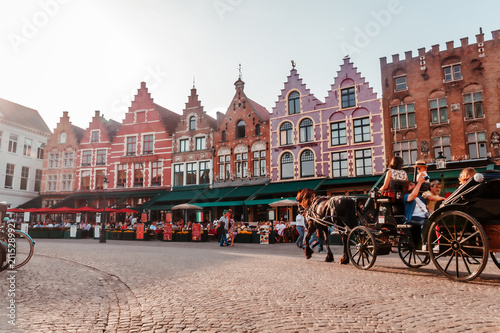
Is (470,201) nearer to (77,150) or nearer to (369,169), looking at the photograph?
(369,169)

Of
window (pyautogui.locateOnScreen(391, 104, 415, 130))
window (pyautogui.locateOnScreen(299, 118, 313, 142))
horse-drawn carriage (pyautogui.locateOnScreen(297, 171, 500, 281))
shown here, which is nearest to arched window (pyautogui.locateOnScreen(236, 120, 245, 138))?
window (pyautogui.locateOnScreen(299, 118, 313, 142))

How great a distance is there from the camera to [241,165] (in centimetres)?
3100

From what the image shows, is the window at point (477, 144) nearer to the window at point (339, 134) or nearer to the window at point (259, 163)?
the window at point (339, 134)

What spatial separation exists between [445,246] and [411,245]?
93cm

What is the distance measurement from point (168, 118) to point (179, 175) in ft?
25.3

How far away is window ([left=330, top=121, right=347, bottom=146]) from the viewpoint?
27.3 m

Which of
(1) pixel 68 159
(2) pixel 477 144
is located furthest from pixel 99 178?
(2) pixel 477 144

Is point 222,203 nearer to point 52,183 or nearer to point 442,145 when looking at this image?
point 442,145

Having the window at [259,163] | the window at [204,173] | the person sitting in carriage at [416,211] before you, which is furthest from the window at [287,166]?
the person sitting in carriage at [416,211]

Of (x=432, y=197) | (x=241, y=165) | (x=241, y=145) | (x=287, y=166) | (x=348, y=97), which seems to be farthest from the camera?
(x=241, y=145)

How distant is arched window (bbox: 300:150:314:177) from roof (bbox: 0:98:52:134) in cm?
3224

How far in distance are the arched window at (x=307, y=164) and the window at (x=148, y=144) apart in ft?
50.9

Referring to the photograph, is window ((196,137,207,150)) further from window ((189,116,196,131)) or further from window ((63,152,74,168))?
window ((63,152,74,168))

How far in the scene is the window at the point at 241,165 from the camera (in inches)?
1212
